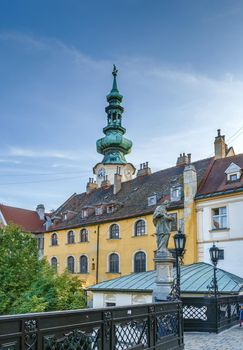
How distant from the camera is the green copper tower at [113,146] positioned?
2055 inches

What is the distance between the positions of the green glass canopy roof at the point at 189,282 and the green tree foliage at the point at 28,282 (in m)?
3.15

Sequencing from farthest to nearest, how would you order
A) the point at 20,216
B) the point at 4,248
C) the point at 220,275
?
1. the point at 20,216
2. the point at 4,248
3. the point at 220,275

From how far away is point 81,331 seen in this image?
6.18 m

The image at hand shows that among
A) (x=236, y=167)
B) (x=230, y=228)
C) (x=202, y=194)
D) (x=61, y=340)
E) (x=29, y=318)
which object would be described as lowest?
(x=61, y=340)

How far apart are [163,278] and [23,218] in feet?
132

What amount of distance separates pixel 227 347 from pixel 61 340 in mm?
5780

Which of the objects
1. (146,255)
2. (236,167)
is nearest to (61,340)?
(236,167)

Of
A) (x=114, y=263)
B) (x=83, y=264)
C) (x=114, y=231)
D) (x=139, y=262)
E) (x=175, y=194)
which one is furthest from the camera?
(x=83, y=264)

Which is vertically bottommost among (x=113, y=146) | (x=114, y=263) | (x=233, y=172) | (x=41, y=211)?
(x=114, y=263)

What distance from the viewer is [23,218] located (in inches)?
1994

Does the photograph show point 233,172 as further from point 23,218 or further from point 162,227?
point 23,218

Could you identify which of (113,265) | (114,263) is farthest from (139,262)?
(113,265)

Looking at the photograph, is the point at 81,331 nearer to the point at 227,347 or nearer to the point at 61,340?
the point at 61,340

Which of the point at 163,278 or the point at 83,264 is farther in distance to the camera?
the point at 83,264
